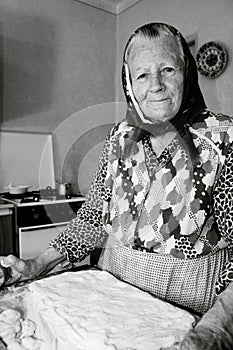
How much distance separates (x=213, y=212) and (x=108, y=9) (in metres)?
3.68

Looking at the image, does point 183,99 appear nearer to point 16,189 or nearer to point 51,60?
point 16,189

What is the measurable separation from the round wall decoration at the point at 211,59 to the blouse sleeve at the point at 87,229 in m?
1.95

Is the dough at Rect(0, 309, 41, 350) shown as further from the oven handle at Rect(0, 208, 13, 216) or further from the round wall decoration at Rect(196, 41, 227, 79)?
the round wall decoration at Rect(196, 41, 227, 79)

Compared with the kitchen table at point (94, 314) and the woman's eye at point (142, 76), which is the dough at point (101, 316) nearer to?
the kitchen table at point (94, 314)

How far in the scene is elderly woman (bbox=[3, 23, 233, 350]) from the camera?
978 mm

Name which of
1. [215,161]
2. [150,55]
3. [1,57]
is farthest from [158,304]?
[1,57]

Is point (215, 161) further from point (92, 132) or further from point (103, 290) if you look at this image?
point (92, 132)

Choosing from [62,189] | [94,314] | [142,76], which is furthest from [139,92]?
[62,189]

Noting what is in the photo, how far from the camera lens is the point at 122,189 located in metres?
1.12

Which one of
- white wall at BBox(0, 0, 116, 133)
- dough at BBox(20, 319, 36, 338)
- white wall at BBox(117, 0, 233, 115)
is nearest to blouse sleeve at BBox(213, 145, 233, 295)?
dough at BBox(20, 319, 36, 338)

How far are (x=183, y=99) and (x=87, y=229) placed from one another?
1.86 ft

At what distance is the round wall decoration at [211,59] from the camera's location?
273 centimetres

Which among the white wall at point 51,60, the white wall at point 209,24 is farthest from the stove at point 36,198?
the white wall at point 209,24

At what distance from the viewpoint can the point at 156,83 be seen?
3.21 feet
